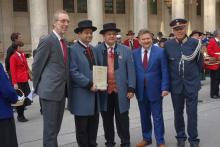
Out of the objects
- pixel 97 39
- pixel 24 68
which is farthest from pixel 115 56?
pixel 97 39

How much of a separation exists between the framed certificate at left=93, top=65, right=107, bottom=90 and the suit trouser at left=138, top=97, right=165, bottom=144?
3.26ft

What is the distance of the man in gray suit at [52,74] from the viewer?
5.61 meters

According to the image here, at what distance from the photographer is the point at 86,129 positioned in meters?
6.34

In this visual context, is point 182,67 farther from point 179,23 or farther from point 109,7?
point 109,7

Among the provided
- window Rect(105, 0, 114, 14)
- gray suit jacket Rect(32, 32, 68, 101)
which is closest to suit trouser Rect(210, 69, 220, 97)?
gray suit jacket Rect(32, 32, 68, 101)

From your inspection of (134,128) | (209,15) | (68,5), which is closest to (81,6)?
(68,5)

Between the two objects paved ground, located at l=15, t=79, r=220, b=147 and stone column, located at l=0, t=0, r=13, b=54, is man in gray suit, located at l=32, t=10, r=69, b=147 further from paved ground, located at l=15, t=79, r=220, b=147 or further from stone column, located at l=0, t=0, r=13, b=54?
stone column, located at l=0, t=0, r=13, b=54

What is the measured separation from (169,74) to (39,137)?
2.90 m

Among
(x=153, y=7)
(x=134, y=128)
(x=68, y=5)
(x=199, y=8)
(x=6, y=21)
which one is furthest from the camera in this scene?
(x=199, y=8)

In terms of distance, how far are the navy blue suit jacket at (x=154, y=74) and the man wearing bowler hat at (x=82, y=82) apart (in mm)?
872

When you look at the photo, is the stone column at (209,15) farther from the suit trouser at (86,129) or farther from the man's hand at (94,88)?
the man's hand at (94,88)

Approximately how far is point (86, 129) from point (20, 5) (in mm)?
21691

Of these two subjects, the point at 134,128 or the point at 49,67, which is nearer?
the point at 49,67

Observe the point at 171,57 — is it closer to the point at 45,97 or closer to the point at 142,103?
the point at 142,103
